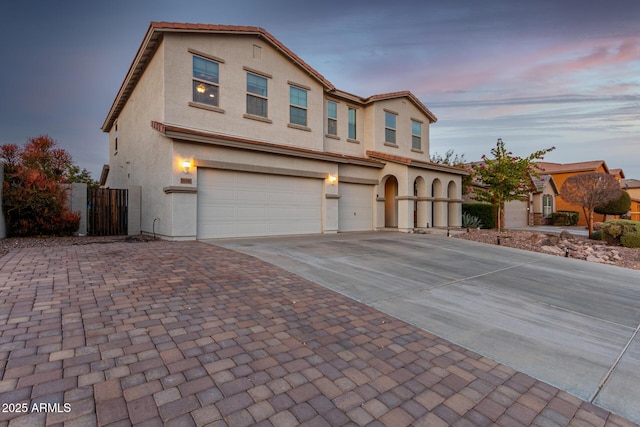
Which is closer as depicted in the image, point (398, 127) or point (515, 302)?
point (515, 302)

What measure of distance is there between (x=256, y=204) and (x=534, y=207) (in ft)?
81.1

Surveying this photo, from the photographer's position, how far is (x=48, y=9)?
15023 mm

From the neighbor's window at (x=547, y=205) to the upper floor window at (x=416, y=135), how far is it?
15.1 meters

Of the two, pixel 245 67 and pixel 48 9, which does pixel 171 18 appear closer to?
pixel 245 67

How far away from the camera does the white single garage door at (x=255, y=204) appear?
10.5 metres

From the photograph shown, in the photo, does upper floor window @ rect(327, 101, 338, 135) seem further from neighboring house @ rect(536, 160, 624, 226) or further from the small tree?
neighboring house @ rect(536, 160, 624, 226)

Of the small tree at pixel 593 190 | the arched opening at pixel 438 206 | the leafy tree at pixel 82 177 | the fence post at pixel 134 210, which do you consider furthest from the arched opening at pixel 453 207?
the leafy tree at pixel 82 177

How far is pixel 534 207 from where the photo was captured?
25484 millimetres

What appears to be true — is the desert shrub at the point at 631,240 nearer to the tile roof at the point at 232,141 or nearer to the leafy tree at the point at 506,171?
the leafy tree at the point at 506,171

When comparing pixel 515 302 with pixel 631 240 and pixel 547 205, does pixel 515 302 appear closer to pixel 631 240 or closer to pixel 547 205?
pixel 631 240

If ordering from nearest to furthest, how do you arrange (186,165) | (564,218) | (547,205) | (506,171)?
(186,165) → (506,171) → (564,218) → (547,205)

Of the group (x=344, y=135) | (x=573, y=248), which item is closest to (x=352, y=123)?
(x=344, y=135)

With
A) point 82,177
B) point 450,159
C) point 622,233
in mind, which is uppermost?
point 450,159

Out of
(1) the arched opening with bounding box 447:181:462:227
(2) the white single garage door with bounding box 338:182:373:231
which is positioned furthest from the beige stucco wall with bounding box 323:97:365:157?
(1) the arched opening with bounding box 447:181:462:227
